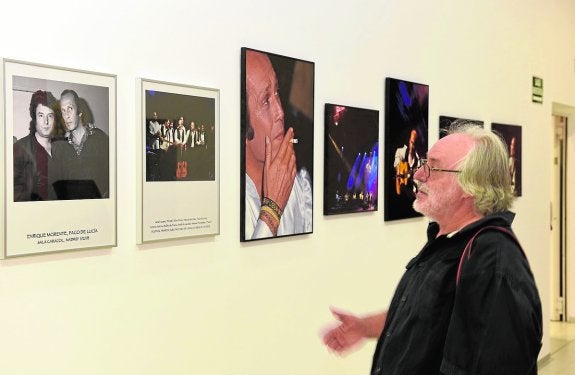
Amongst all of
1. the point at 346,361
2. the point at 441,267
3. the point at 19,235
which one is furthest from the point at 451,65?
the point at 19,235

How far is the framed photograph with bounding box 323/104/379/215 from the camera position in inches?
152

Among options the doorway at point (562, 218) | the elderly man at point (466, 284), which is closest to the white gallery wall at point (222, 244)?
the elderly man at point (466, 284)

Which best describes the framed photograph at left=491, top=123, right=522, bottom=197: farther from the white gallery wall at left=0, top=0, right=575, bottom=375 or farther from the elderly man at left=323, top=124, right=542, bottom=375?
the elderly man at left=323, top=124, right=542, bottom=375

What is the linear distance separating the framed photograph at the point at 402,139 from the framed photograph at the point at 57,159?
2.21 meters

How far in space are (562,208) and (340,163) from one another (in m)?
4.99

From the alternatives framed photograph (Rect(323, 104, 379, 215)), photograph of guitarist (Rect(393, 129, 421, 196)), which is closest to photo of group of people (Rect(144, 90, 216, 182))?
framed photograph (Rect(323, 104, 379, 215))

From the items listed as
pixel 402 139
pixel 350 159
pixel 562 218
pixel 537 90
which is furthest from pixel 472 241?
pixel 562 218

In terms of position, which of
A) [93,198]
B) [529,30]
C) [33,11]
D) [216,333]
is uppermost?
[529,30]

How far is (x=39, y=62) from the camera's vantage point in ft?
8.07

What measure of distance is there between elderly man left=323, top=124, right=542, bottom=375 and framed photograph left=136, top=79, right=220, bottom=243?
1181 millimetres

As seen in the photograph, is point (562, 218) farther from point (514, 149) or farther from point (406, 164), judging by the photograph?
point (406, 164)

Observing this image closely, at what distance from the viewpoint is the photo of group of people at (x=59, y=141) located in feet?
7.88

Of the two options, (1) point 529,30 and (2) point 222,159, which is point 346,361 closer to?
(2) point 222,159

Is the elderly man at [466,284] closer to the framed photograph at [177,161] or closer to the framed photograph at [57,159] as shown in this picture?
the framed photograph at [177,161]
